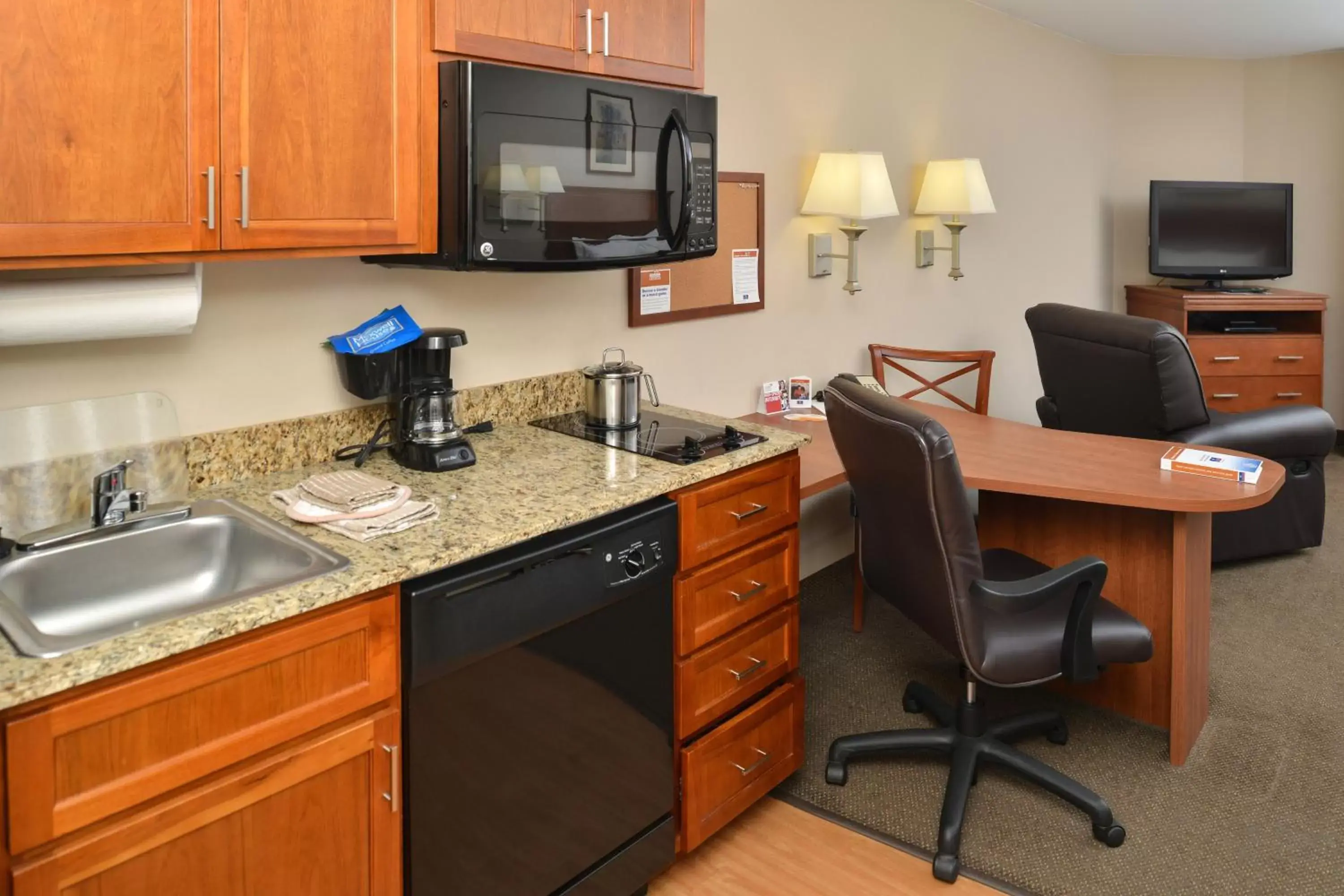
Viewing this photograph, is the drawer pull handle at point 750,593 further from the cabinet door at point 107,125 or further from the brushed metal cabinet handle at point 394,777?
the cabinet door at point 107,125

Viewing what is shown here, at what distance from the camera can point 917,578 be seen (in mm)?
2357

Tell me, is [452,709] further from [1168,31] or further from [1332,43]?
[1332,43]

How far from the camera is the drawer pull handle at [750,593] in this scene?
7.50 ft

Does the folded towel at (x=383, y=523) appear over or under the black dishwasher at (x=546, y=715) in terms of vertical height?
over

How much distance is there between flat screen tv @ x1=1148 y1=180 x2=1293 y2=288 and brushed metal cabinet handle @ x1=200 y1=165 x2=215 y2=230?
5.85 m

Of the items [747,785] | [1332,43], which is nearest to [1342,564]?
[747,785]

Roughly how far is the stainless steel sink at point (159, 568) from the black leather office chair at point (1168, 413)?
290 centimetres

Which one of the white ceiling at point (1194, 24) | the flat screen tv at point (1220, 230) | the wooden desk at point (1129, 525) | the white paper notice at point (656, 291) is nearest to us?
the wooden desk at point (1129, 525)

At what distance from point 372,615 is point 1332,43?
21.5ft

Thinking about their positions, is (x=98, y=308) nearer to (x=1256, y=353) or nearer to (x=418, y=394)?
(x=418, y=394)

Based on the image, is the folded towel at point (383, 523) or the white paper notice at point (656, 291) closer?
the folded towel at point (383, 523)

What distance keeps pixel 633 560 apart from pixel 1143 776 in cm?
157

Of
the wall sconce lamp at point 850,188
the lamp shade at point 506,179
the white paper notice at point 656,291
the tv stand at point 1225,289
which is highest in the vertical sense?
the wall sconce lamp at point 850,188

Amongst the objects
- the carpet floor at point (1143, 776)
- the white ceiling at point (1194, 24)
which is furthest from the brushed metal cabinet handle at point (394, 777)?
the white ceiling at point (1194, 24)
